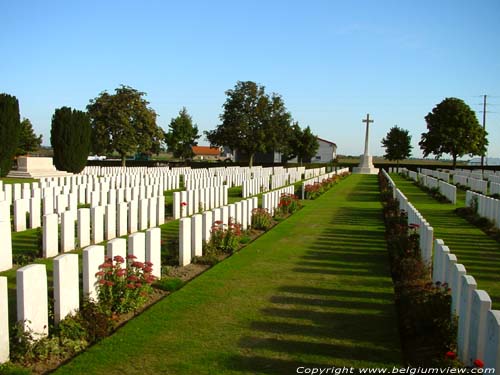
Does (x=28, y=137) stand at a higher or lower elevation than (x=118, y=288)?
higher

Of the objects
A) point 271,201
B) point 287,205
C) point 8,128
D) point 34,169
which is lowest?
point 287,205

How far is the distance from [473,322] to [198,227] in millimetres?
4850

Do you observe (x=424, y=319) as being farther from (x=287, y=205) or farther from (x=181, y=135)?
(x=181, y=135)

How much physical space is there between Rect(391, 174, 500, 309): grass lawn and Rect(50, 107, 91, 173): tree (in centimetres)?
2186

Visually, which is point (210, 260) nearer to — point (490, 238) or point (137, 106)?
point (490, 238)

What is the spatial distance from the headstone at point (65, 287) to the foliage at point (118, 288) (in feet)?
1.10

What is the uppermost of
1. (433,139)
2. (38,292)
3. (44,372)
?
(433,139)

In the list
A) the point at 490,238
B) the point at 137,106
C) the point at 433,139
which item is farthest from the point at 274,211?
the point at 433,139

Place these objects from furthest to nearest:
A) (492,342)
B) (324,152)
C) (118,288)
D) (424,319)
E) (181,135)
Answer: (324,152) < (181,135) < (118,288) < (424,319) < (492,342)

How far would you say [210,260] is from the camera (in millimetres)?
7512

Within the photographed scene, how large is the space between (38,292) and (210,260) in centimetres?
362

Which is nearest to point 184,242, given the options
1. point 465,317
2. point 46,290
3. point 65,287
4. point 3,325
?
point 65,287

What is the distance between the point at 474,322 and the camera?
3535 mm

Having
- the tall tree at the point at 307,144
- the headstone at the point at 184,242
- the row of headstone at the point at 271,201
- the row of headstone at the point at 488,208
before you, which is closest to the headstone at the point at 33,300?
the headstone at the point at 184,242
